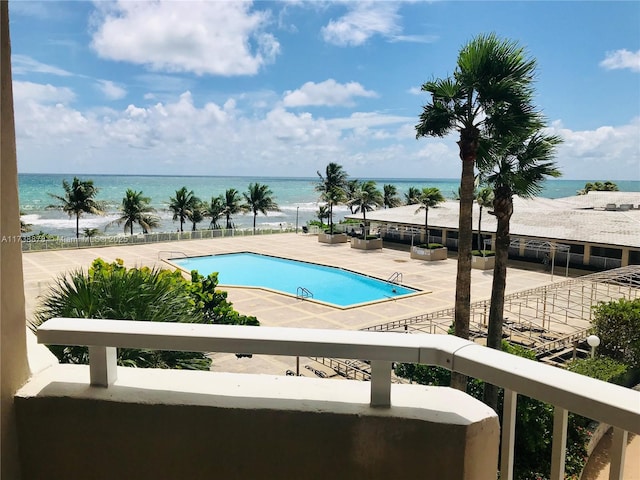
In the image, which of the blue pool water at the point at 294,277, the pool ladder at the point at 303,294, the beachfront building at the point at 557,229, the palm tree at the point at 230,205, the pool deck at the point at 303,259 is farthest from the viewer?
the palm tree at the point at 230,205

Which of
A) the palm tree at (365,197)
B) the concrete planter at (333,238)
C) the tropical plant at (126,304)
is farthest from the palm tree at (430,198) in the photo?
the tropical plant at (126,304)

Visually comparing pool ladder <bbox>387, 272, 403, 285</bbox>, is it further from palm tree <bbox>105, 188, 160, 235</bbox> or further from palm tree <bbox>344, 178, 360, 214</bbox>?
palm tree <bbox>105, 188, 160, 235</bbox>

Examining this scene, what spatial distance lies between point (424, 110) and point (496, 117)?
5.43 feet

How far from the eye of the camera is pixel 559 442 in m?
1.66

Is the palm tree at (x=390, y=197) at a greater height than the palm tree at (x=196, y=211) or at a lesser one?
greater

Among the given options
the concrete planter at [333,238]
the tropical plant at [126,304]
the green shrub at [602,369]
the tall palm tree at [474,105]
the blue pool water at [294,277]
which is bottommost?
the blue pool water at [294,277]

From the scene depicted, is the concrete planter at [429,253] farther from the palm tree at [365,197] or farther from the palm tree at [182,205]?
the palm tree at [182,205]

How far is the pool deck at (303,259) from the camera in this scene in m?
16.1

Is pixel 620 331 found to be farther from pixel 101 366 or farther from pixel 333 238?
pixel 333 238

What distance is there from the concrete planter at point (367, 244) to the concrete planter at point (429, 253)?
4.07m

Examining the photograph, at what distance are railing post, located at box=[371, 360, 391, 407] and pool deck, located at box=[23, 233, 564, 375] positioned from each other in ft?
24.9

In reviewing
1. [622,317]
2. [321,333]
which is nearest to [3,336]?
[321,333]

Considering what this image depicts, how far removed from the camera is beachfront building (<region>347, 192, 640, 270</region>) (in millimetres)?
24766

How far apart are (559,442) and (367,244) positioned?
104 feet
